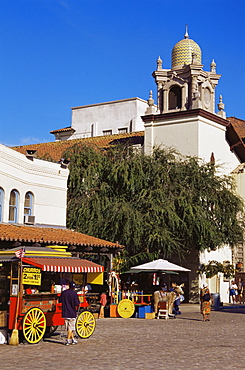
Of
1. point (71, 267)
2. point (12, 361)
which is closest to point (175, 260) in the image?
point (71, 267)

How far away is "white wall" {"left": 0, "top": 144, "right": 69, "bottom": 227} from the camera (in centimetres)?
2755

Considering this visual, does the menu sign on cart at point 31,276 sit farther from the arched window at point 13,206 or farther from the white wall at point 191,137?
the white wall at point 191,137

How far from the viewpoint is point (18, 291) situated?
52.4ft

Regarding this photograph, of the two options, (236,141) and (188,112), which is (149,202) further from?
(236,141)

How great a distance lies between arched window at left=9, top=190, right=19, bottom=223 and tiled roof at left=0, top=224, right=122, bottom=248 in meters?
1.05

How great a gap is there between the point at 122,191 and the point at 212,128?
1086cm

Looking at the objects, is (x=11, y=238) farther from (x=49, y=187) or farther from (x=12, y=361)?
(x=12, y=361)

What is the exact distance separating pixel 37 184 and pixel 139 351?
53.5 ft

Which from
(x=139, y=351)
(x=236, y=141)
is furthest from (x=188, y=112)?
(x=139, y=351)

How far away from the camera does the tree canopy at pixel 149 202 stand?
3297 cm

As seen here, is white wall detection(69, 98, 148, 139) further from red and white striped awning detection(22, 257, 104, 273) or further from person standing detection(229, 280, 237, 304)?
red and white striped awning detection(22, 257, 104, 273)

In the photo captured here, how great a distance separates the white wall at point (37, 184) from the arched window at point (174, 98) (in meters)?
15.0

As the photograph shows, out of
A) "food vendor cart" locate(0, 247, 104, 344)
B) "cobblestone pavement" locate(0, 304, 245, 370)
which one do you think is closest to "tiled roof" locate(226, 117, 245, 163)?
"cobblestone pavement" locate(0, 304, 245, 370)

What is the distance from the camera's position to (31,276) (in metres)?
16.5
